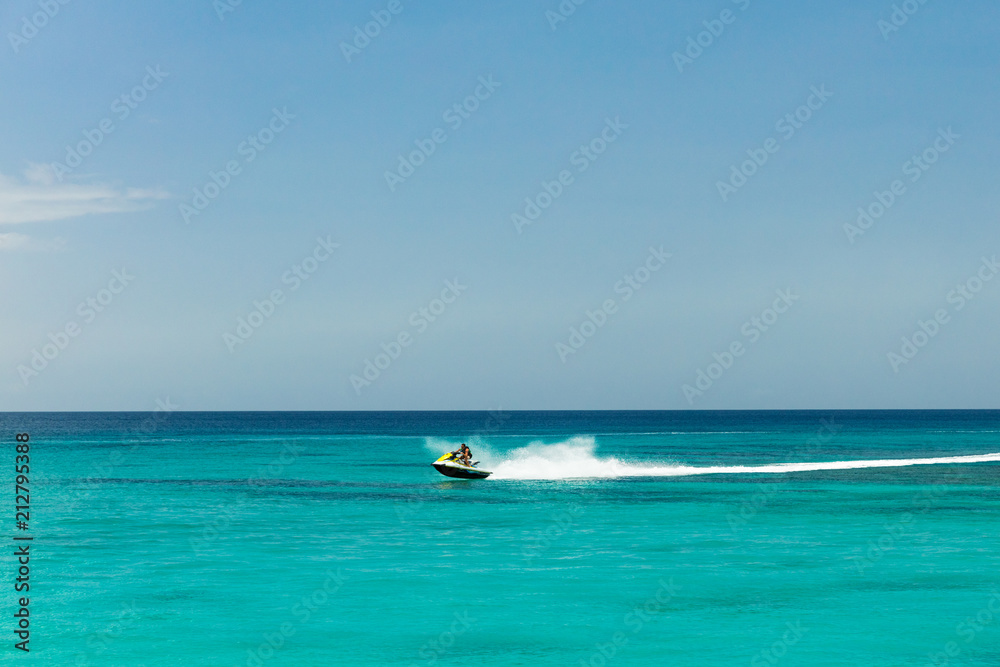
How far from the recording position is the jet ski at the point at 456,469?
5447 centimetres

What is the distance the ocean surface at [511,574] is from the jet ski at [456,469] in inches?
47.2

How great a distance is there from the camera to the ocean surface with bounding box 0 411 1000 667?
20.5 m

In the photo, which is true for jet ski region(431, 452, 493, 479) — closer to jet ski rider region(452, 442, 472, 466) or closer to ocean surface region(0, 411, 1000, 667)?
jet ski rider region(452, 442, 472, 466)

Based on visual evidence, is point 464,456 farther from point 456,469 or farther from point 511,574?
point 511,574

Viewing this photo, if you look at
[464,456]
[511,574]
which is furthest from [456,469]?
[511,574]

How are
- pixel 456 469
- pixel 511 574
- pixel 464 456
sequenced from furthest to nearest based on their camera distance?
1. pixel 464 456
2. pixel 456 469
3. pixel 511 574

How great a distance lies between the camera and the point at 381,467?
69.3 m

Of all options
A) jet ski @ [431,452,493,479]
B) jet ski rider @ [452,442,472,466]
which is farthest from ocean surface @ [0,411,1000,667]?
jet ski rider @ [452,442,472,466]

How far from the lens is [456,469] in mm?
54469

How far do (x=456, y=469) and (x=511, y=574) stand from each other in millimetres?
27465

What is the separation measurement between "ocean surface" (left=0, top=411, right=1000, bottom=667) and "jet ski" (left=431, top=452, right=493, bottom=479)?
1.20 metres

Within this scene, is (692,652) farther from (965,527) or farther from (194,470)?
(194,470)

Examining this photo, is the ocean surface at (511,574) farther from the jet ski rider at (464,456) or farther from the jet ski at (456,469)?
the jet ski rider at (464,456)

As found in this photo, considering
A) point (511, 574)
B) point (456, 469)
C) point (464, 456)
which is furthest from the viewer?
point (464, 456)
